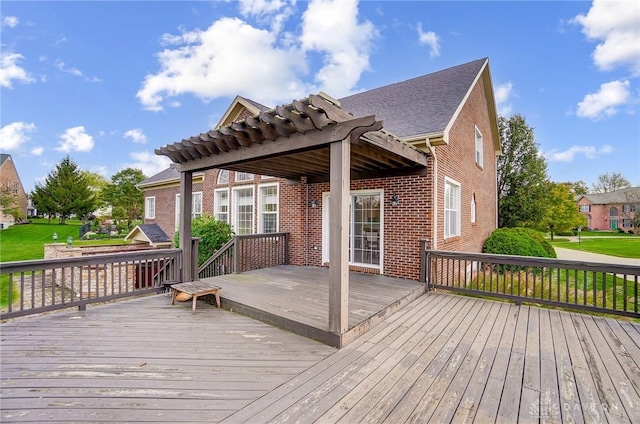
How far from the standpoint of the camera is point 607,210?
40.2 meters

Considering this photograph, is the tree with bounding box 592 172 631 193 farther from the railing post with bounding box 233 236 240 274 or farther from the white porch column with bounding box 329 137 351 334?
the white porch column with bounding box 329 137 351 334

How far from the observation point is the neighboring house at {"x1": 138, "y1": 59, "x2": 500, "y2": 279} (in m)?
3.75

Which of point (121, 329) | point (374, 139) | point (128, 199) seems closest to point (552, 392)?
point (374, 139)

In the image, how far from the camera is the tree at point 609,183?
140 ft

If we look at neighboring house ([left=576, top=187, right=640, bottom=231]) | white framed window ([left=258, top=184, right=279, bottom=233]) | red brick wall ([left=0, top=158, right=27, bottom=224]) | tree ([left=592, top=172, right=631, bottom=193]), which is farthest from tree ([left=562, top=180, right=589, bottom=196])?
red brick wall ([left=0, top=158, right=27, bottom=224])

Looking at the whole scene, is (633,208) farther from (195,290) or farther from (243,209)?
(195,290)

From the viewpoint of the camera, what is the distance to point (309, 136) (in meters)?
3.55

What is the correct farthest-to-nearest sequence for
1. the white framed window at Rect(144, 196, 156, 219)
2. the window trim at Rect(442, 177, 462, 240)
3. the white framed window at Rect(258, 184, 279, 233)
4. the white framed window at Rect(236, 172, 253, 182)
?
1. the white framed window at Rect(144, 196, 156, 219)
2. the white framed window at Rect(236, 172, 253, 182)
3. the white framed window at Rect(258, 184, 279, 233)
4. the window trim at Rect(442, 177, 462, 240)

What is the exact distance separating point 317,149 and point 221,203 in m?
8.86

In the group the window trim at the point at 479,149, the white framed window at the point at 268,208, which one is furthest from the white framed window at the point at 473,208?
the white framed window at the point at 268,208

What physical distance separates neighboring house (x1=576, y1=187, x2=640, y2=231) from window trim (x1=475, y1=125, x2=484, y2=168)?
3747 centimetres

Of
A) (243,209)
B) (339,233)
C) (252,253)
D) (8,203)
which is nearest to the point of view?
(339,233)

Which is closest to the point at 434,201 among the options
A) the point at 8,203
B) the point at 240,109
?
the point at 240,109

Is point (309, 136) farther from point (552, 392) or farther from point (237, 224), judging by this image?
point (237, 224)
